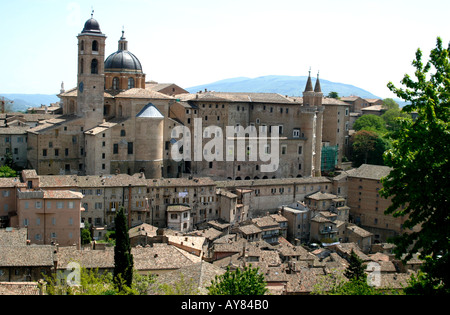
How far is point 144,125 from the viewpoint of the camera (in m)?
50.9

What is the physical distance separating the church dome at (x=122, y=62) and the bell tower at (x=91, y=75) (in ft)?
23.9

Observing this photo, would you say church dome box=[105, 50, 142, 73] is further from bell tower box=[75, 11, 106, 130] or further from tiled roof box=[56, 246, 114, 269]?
tiled roof box=[56, 246, 114, 269]

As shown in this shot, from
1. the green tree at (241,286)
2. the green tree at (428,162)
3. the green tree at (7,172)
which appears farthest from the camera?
the green tree at (7,172)

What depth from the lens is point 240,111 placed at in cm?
5969

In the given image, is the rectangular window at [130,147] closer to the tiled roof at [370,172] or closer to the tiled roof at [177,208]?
the tiled roof at [177,208]

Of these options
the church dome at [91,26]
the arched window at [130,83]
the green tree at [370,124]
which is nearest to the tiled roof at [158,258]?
the church dome at [91,26]

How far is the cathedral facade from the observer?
50.1 m

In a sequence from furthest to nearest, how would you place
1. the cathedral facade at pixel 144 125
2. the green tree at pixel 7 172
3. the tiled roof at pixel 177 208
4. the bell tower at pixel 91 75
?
the bell tower at pixel 91 75
the cathedral facade at pixel 144 125
the green tree at pixel 7 172
the tiled roof at pixel 177 208

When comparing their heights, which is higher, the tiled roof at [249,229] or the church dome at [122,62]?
the church dome at [122,62]

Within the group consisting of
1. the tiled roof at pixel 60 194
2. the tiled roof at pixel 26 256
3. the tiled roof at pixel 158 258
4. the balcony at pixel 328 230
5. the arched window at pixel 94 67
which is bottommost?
the balcony at pixel 328 230

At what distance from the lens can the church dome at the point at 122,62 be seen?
194 ft

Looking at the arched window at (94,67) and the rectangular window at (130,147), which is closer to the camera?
the rectangular window at (130,147)
